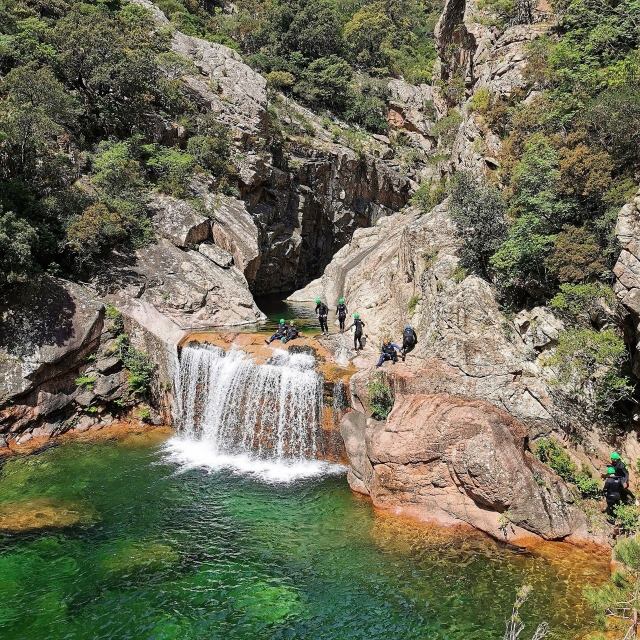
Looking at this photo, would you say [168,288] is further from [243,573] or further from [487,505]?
[487,505]

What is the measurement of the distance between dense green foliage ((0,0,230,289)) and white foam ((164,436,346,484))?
27.1ft

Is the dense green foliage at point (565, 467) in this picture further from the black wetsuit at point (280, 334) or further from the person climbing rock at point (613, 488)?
the black wetsuit at point (280, 334)

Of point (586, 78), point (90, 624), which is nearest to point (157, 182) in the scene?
point (586, 78)

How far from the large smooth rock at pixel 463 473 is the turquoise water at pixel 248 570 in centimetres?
65

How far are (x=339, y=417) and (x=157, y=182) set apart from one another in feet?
63.8

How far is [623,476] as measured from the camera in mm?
10922

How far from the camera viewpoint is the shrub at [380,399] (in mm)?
14578

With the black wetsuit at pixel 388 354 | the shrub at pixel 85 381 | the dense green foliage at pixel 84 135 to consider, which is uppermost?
the dense green foliage at pixel 84 135

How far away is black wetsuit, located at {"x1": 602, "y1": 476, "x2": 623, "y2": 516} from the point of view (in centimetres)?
1087

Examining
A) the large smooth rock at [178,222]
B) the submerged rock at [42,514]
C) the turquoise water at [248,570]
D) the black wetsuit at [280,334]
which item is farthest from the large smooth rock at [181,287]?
the turquoise water at [248,570]

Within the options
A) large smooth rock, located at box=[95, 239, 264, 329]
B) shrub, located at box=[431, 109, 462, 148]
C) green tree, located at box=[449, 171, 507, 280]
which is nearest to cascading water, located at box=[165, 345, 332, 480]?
large smooth rock, located at box=[95, 239, 264, 329]

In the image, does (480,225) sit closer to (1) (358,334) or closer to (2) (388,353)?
(2) (388,353)

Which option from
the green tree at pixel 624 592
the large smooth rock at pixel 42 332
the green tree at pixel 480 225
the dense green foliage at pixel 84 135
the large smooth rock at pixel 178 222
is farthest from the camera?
the large smooth rock at pixel 178 222

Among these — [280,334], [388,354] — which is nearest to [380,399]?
[388,354]
